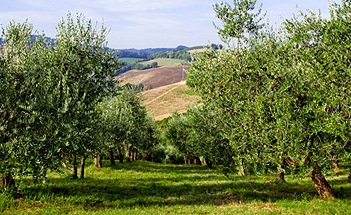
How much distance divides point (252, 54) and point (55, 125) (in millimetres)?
12670

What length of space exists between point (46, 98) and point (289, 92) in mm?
13814

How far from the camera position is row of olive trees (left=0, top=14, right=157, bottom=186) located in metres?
17.9

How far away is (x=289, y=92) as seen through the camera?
18.2 meters

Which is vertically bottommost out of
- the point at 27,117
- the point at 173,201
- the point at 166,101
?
the point at 166,101

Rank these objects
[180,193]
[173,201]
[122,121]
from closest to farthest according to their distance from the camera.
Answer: [173,201] < [180,193] < [122,121]

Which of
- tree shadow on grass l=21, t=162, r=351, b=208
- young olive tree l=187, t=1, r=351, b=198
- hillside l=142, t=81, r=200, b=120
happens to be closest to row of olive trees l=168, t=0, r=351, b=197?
Result: young olive tree l=187, t=1, r=351, b=198

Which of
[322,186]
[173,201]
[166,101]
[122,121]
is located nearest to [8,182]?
[173,201]

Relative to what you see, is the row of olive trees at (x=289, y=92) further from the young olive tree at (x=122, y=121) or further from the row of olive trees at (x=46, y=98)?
the young olive tree at (x=122, y=121)

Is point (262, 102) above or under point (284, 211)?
above

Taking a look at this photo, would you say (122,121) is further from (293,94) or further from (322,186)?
(293,94)

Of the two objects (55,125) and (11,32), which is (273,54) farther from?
(11,32)

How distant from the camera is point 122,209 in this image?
62.9 ft

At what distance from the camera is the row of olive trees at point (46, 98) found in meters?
17.9

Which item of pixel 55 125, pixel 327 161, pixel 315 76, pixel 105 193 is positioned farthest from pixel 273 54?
pixel 105 193
